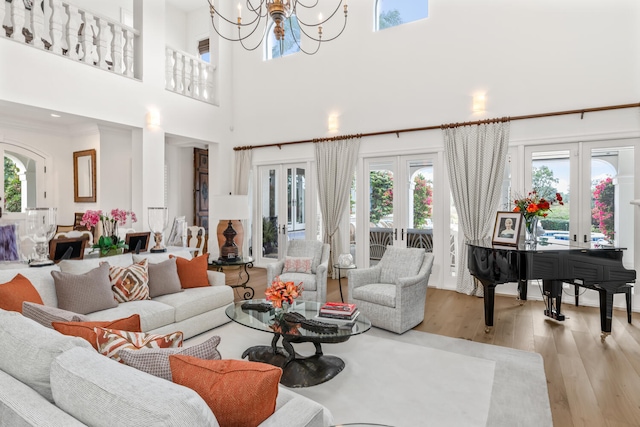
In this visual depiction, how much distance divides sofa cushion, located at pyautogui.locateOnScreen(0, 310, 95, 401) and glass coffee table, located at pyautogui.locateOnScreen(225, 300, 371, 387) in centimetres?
153

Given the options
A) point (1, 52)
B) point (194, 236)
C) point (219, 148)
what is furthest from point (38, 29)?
point (194, 236)

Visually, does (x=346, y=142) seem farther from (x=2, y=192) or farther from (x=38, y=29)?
(x=2, y=192)

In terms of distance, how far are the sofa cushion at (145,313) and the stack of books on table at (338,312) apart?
1385 millimetres

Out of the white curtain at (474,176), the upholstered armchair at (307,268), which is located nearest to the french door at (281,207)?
the upholstered armchair at (307,268)

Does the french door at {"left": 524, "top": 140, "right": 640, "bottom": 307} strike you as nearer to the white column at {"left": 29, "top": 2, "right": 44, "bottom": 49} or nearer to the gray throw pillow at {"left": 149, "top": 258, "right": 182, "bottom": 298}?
the gray throw pillow at {"left": 149, "top": 258, "right": 182, "bottom": 298}

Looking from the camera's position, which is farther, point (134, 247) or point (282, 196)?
point (282, 196)

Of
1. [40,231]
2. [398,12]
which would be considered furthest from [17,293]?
[398,12]

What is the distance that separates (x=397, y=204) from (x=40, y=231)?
459 cm

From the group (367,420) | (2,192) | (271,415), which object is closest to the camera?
(271,415)

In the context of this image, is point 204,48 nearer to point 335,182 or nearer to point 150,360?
point 335,182

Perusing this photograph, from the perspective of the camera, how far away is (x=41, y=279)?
288cm

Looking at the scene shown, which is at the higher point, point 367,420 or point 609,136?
point 609,136

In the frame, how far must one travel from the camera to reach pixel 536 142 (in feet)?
15.9

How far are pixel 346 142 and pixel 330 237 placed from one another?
166 centimetres
